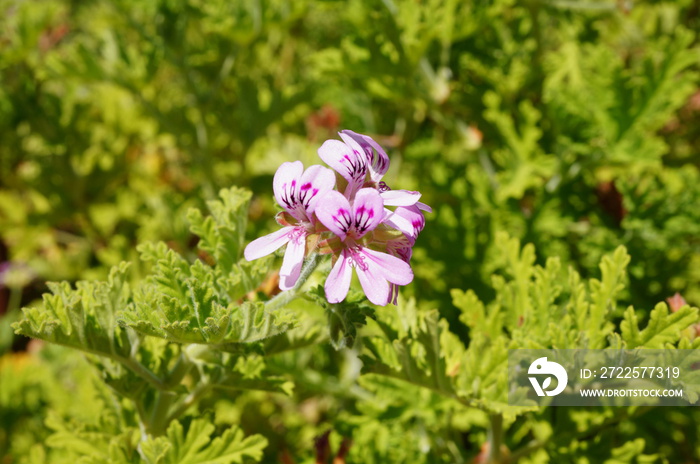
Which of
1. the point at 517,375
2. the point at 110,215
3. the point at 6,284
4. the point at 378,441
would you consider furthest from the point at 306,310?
the point at 6,284

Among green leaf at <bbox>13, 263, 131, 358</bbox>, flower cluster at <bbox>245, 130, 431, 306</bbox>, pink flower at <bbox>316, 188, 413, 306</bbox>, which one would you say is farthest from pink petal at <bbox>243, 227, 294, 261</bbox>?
A: green leaf at <bbox>13, 263, 131, 358</bbox>

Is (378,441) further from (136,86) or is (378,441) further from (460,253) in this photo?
(136,86)

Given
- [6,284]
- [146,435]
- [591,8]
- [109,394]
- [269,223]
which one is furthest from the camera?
[6,284]

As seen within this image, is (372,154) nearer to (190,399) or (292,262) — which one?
(292,262)

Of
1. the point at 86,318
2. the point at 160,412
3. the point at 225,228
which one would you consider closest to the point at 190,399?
the point at 160,412

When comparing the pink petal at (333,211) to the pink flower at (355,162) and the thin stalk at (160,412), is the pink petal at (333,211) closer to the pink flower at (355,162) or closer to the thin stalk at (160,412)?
the pink flower at (355,162)

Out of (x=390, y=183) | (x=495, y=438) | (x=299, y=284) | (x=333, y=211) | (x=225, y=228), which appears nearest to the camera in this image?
(x=333, y=211)

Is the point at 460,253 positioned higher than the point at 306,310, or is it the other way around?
the point at 460,253
